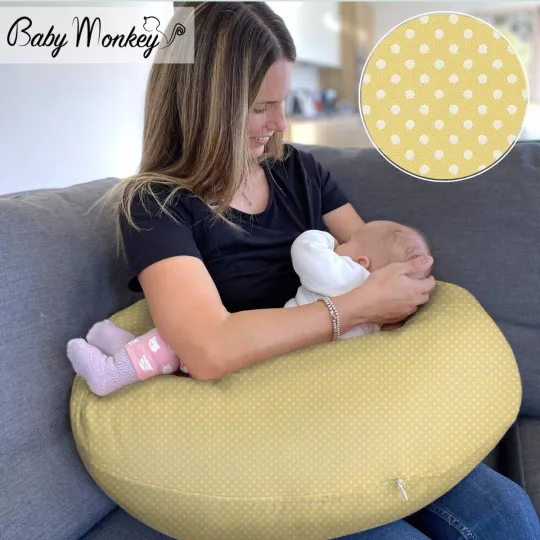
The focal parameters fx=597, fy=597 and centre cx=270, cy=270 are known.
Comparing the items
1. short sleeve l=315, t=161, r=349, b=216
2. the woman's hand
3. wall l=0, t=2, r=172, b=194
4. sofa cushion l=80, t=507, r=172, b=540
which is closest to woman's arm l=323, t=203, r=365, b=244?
short sleeve l=315, t=161, r=349, b=216

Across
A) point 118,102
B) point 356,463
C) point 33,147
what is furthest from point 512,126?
point 118,102

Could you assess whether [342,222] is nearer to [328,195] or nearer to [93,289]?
[328,195]

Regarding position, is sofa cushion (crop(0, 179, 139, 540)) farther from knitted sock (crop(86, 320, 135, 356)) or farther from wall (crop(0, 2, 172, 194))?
wall (crop(0, 2, 172, 194))

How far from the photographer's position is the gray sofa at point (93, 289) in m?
0.87

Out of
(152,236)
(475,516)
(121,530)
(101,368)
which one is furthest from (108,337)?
(475,516)

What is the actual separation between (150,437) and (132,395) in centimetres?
7

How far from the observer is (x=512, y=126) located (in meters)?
0.66

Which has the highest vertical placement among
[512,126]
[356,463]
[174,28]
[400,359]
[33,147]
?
[174,28]

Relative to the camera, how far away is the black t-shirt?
901mm

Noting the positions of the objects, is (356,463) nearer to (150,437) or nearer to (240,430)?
Result: (240,430)

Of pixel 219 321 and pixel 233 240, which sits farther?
pixel 233 240

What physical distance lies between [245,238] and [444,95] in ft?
1.45

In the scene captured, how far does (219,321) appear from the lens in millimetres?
846

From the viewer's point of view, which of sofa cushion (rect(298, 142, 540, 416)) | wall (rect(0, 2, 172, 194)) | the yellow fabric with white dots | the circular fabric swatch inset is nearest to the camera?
the circular fabric swatch inset
